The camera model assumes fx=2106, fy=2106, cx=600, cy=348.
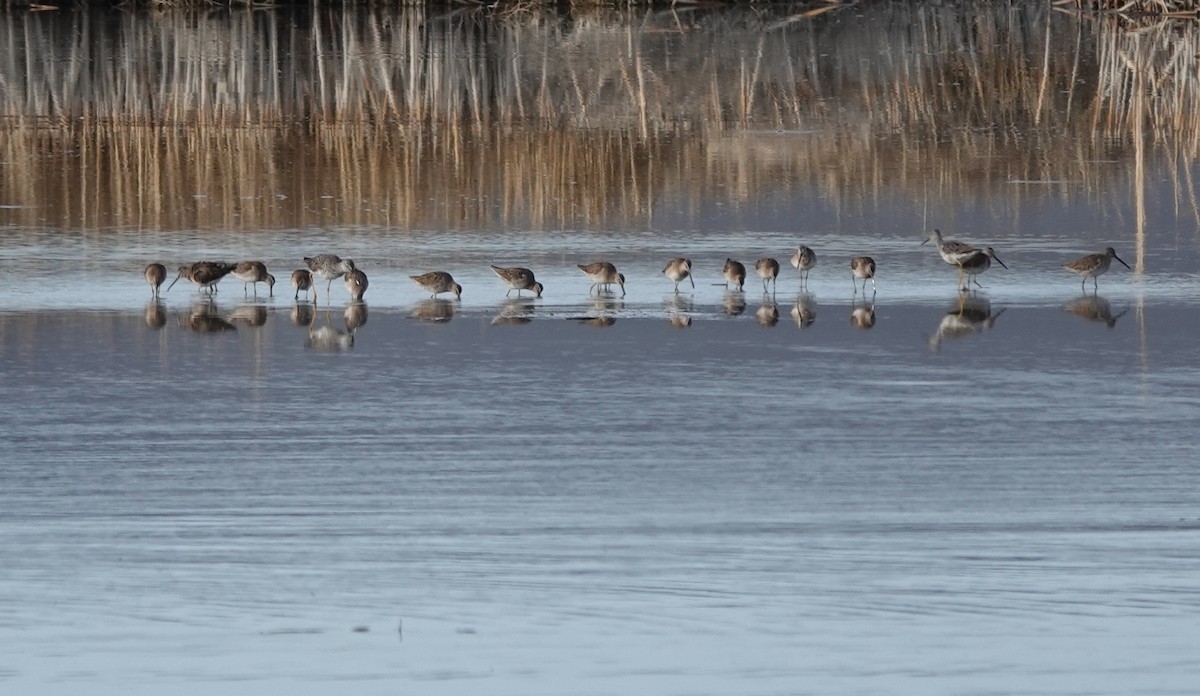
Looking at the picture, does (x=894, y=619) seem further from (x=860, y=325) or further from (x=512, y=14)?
(x=512, y=14)

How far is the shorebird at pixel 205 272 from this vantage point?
11625 millimetres

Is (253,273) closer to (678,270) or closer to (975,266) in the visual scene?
(678,270)

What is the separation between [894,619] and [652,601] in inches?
27.5

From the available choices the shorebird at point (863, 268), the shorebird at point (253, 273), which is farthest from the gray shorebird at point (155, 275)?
the shorebird at point (863, 268)

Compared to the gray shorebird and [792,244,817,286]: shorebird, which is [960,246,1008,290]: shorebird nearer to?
[792,244,817,286]: shorebird

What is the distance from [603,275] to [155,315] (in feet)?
7.98

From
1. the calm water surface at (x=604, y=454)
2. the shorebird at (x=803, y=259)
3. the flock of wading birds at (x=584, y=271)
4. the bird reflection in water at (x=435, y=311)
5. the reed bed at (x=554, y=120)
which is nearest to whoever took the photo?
the calm water surface at (x=604, y=454)

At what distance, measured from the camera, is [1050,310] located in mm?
11023

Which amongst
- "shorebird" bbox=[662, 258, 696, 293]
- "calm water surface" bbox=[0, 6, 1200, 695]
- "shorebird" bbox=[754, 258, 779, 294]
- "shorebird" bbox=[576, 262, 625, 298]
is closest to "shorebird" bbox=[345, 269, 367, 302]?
"calm water surface" bbox=[0, 6, 1200, 695]

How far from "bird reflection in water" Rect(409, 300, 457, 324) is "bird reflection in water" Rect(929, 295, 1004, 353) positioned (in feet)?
8.25

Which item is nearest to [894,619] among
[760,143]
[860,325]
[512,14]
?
[860,325]

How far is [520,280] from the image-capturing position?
11.4 m

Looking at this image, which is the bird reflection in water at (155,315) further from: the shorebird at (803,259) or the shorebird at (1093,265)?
the shorebird at (1093,265)

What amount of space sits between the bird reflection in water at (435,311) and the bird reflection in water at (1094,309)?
3233 mm
